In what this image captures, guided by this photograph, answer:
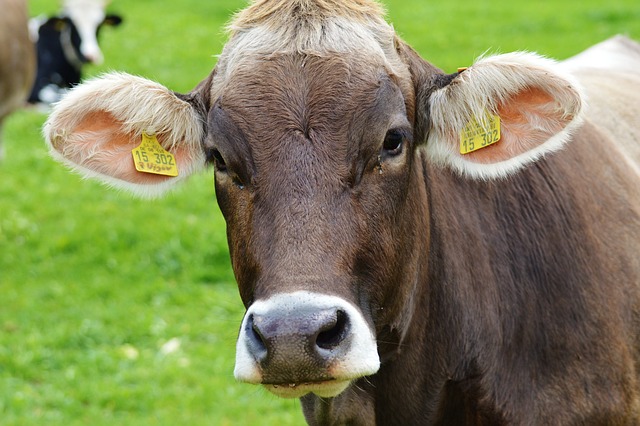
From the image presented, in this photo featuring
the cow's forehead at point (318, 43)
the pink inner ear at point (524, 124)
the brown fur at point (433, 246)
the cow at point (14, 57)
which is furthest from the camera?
the cow at point (14, 57)

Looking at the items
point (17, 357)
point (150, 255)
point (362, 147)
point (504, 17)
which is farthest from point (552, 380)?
point (504, 17)

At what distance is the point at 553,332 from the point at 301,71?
1.37 meters

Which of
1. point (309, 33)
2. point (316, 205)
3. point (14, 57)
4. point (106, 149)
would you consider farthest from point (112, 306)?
point (316, 205)

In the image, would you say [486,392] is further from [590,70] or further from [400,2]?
[400,2]

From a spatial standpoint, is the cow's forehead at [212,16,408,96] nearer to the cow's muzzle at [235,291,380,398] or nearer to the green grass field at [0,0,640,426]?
the green grass field at [0,0,640,426]

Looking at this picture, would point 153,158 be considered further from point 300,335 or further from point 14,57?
point 14,57

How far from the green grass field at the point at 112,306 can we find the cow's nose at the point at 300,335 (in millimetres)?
1478

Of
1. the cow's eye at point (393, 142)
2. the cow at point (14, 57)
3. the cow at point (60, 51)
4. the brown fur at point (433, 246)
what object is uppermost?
the cow's eye at point (393, 142)

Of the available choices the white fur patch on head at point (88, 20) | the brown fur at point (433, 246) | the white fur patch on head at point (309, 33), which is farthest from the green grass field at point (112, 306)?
the white fur patch on head at point (88, 20)

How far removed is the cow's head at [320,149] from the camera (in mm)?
2938

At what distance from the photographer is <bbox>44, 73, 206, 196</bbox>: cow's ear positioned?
3619mm

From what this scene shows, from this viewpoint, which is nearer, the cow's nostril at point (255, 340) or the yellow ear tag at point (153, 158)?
the cow's nostril at point (255, 340)

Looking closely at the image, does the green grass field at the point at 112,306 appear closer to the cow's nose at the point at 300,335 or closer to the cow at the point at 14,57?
the cow at the point at 14,57

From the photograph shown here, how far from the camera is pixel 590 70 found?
5516mm
